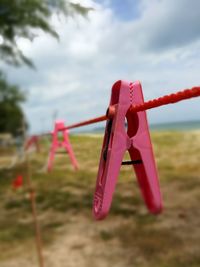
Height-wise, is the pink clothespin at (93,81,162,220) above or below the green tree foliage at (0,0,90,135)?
below

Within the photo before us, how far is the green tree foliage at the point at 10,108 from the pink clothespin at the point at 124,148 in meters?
12.4

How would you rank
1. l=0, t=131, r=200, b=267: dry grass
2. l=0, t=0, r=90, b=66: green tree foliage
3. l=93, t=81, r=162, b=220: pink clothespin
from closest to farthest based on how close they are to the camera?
l=93, t=81, r=162, b=220: pink clothespin → l=0, t=131, r=200, b=267: dry grass → l=0, t=0, r=90, b=66: green tree foliage

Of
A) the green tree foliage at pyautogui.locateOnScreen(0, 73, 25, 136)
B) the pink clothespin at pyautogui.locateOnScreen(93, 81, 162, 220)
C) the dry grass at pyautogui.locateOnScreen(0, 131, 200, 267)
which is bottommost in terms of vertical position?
the dry grass at pyautogui.locateOnScreen(0, 131, 200, 267)

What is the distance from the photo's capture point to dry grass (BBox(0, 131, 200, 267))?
401cm

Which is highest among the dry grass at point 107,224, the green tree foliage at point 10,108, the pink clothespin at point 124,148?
the green tree foliage at point 10,108

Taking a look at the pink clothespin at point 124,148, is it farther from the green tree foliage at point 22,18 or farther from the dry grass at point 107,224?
the green tree foliage at point 22,18

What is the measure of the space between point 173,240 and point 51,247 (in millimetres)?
1369

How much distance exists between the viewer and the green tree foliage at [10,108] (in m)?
14.1

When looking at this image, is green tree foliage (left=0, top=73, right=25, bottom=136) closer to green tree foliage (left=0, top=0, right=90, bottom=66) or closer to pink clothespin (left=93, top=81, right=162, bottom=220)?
green tree foliage (left=0, top=0, right=90, bottom=66)

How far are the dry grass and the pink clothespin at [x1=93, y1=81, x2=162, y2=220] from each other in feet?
2.93

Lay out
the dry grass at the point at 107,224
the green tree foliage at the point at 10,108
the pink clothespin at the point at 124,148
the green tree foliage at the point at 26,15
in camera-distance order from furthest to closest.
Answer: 1. the green tree foliage at the point at 10,108
2. the green tree foliage at the point at 26,15
3. the dry grass at the point at 107,224
4. the pink clothespin at the point at 124,148

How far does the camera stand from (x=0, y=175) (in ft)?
32.6

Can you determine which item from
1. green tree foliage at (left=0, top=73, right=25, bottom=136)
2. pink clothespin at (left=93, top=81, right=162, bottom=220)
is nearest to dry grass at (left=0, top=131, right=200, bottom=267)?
pink clothespin at (left=93, top=81, right=162, bottom=220)

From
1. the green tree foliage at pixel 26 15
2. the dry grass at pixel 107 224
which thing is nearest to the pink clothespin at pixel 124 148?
the dry grass at pixel 107 224
